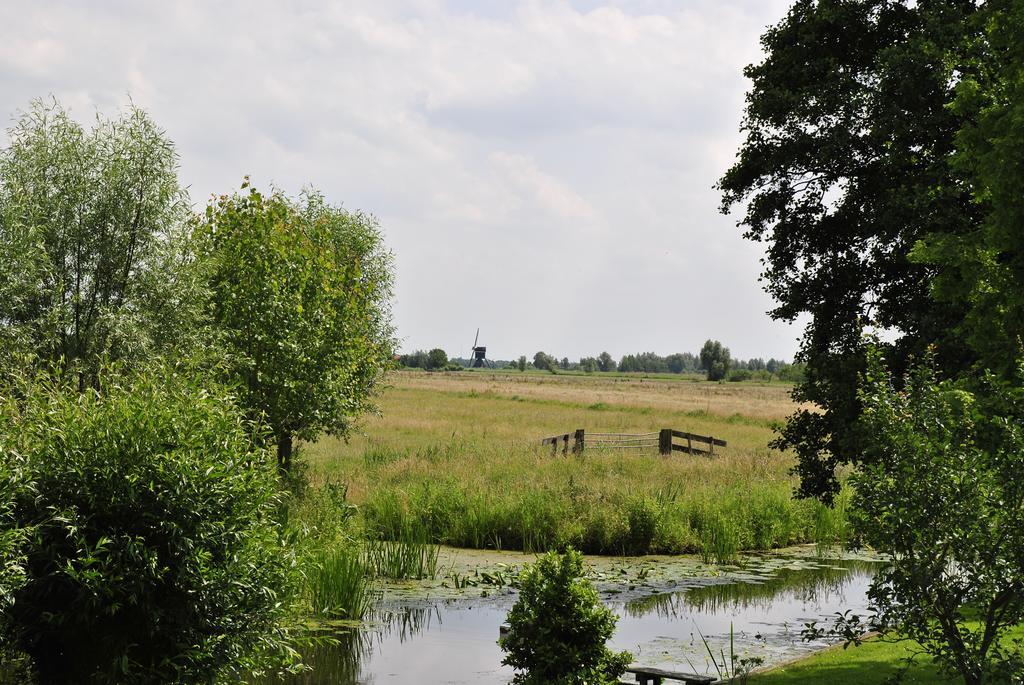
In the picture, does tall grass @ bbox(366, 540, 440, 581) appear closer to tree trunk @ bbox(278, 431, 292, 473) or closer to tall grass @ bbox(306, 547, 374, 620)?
tall grass @ bbox(306, 547, 374, 620)

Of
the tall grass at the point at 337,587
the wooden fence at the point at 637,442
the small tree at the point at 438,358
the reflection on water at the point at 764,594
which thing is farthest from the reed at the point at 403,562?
the small tree at the point at 438,358

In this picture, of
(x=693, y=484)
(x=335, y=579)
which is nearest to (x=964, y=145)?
(x=335, y=579)

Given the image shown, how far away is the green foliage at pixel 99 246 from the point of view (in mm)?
19875

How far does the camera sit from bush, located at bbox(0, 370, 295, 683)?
10.7 m

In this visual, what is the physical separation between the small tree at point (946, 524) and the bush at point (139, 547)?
675 cm

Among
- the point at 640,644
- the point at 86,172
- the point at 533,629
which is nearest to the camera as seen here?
the point at 533,629

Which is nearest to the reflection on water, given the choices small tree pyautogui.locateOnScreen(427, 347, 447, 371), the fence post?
the fence post

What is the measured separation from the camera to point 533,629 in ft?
34.8

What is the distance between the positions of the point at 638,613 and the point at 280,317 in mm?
12282

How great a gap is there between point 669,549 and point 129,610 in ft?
49.0

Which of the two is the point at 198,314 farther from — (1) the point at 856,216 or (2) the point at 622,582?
(1) the point at 856,216

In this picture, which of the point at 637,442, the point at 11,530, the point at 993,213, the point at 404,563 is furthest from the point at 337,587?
the point at 637,442

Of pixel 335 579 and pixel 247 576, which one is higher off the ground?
pixel 247 576

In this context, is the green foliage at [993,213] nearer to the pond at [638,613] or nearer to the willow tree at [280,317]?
the pond at [638,613]
